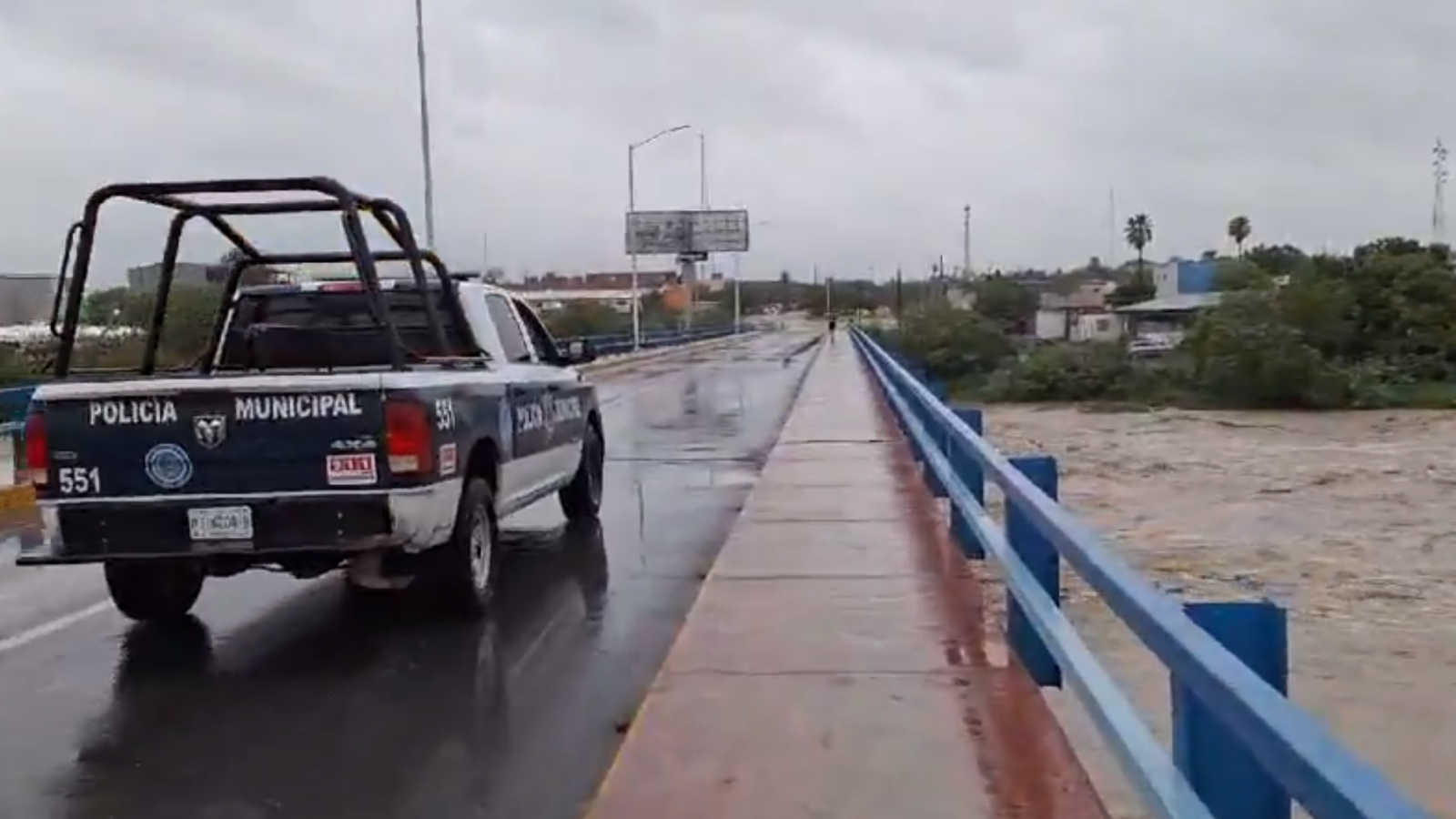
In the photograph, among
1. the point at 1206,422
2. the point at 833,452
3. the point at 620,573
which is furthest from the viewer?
the point at 1206,422

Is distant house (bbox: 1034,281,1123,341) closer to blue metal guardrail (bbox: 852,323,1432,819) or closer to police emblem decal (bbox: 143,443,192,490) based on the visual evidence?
police emblem decal (bbox: 143,443,192,490)

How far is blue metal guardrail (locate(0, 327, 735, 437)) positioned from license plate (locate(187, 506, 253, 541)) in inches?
231

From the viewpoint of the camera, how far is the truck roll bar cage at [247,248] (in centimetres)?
887

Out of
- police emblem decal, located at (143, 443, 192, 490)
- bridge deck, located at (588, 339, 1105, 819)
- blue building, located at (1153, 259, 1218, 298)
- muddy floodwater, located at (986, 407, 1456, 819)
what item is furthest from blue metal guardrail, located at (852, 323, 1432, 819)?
blue building, located at (1153, 259, 1218, 298)

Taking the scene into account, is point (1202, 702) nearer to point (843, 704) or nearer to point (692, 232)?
point (843, 704)

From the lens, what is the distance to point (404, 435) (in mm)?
8234

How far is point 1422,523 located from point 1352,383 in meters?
29.9

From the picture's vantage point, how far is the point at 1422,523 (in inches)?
759

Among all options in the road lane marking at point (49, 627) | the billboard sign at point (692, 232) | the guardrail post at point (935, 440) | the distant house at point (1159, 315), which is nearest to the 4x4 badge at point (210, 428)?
the road lane marking at point (49, 627)

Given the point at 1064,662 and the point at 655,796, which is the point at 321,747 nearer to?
the point at 655,796

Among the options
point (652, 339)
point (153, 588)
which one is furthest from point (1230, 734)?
point (652, 339)

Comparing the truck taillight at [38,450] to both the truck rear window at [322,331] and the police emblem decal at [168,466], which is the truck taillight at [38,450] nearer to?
the police emblem decal at [168,466]

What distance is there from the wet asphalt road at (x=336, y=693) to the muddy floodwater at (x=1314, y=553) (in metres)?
2.22

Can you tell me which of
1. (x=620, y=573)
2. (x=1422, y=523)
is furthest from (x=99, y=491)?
(x=1422, y=523)
